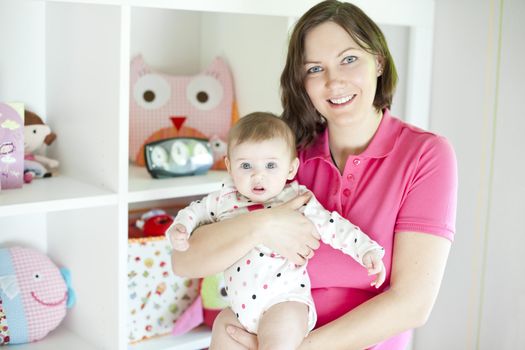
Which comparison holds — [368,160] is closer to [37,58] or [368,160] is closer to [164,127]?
[164,127]

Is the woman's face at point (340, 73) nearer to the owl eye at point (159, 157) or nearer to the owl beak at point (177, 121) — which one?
the owl eye at point (159, 157)

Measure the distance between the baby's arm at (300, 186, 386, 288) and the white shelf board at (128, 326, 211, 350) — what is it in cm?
63

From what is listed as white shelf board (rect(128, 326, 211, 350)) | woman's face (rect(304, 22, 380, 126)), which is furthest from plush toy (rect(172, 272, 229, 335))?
woman's face (rect(304, 22, 380, 126))

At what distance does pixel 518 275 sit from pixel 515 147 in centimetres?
35

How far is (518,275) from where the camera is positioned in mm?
1971

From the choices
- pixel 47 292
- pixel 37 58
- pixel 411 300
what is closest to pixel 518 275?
pixel 411 300

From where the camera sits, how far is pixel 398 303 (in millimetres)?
1501

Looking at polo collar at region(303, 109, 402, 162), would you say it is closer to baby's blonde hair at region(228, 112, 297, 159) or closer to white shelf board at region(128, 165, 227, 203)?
baby's blonde hair at region(228, 112, 297, 159)

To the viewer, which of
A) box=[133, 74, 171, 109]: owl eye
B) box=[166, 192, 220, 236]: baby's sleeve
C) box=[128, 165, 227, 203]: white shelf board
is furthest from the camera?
box=[133, 74, 171, 109]: owl eye

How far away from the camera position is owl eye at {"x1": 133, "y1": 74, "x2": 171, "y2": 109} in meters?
2.15

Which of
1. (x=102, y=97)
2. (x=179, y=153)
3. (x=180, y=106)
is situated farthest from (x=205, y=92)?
(x=102, y=97)

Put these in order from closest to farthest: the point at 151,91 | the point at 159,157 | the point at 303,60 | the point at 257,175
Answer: the point at 257,175 < the point at 303,60 < the point at 159,157 < the point at 151,91

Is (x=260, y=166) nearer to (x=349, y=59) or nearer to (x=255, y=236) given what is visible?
(x=255, y=236)

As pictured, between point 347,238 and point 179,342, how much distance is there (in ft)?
2.37
